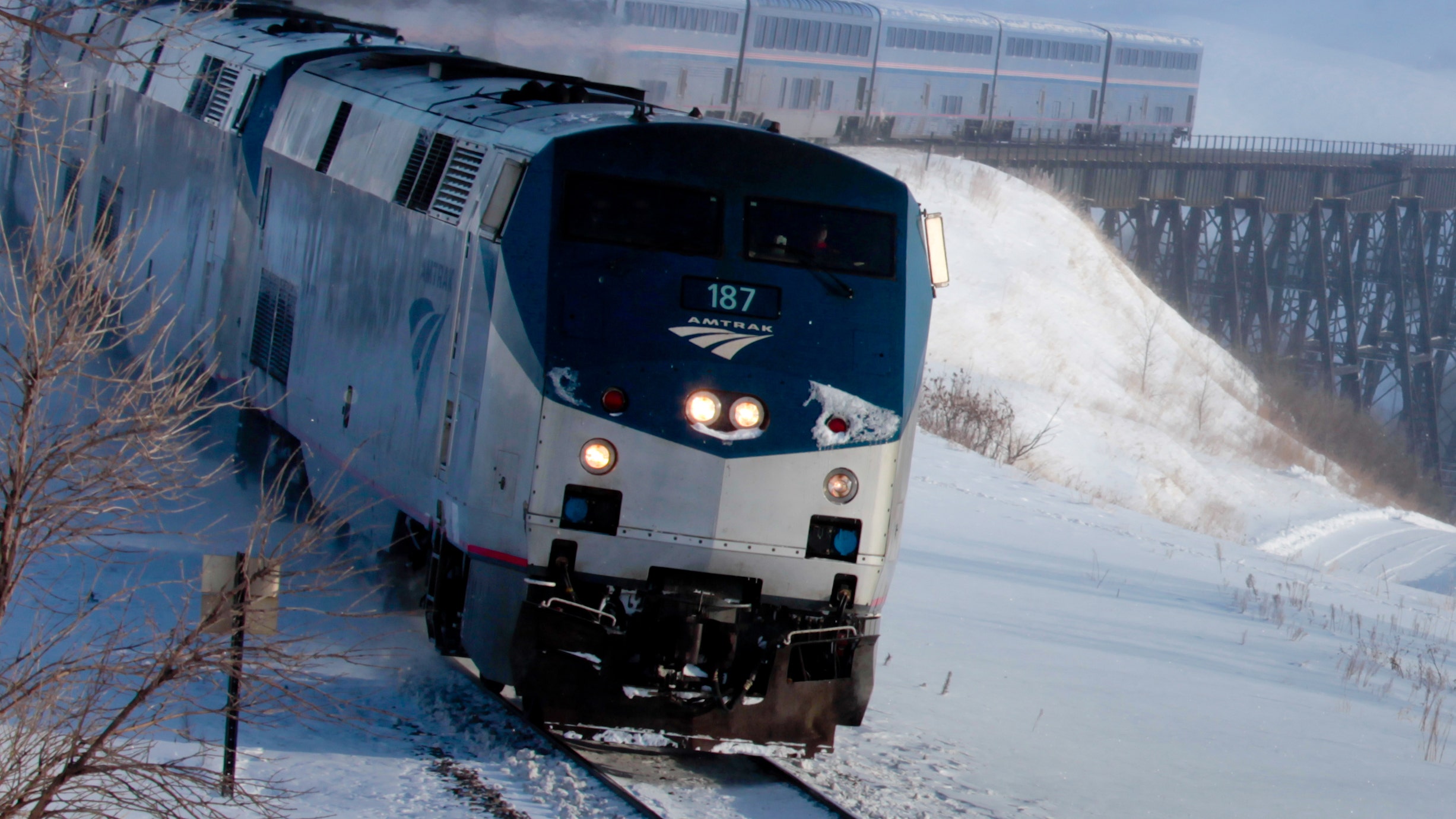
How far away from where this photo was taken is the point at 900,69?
4628 cm

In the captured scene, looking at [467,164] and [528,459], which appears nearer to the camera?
[528,459]

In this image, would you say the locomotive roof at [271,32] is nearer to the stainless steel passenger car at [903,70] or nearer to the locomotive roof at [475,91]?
the locomotive roof at [475,91]

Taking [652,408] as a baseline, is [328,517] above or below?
below

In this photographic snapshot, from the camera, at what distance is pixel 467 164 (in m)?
7.68

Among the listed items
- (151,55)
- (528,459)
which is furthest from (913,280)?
(151,55)

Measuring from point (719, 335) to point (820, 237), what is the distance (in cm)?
83

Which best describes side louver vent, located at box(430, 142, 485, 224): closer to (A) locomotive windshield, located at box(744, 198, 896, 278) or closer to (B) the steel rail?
(A) locomotive windshield, located at box(744, 198, 896, 278)

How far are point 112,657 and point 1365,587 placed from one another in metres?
16.9

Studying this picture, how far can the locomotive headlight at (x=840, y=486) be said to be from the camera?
7.15 meters

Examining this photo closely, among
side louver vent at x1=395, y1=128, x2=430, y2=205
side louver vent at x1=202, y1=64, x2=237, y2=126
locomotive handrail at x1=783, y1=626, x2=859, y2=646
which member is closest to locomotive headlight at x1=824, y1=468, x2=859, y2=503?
locomotive handrail at x1=783, y1=626, x2=859, y2=646

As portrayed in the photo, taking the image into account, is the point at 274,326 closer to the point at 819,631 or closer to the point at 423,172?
the point at 423,172

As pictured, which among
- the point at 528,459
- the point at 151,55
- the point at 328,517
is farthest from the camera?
the point at 151,55

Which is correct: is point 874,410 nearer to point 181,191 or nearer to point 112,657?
point 112,657

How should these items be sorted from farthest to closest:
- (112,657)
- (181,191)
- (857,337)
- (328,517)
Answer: (181,191) < (328,517) < (112,657) < (857,337)
